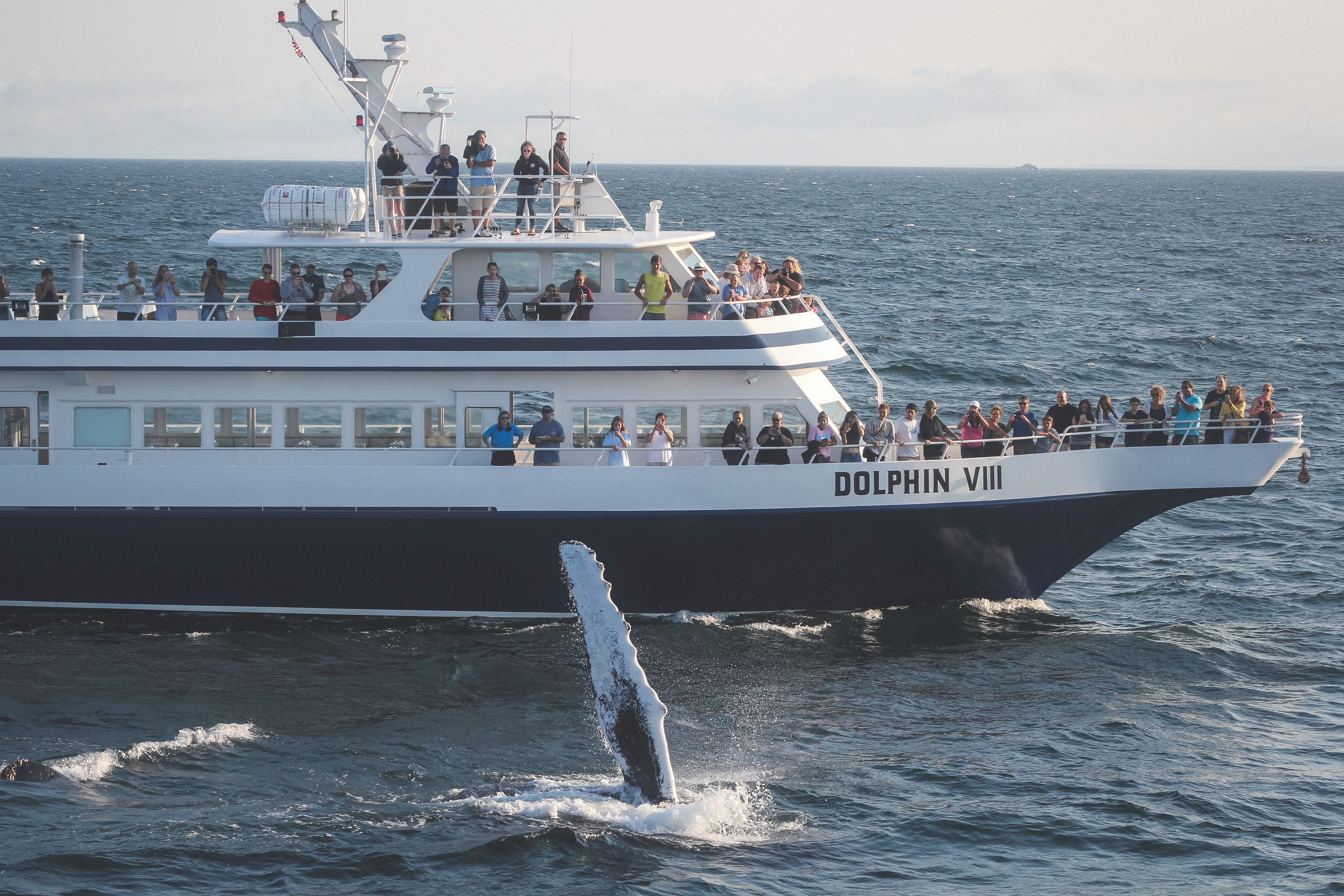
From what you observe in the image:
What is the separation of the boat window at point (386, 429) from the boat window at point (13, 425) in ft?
15.0

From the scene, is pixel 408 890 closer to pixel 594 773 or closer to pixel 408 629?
pixel 594 773

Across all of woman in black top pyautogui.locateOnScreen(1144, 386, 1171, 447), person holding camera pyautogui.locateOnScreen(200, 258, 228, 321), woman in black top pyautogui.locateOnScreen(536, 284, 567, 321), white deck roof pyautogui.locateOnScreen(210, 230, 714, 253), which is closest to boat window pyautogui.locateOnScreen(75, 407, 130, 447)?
person holding camera pyautogui.locateOnScreen(200, 258, 228, 321)

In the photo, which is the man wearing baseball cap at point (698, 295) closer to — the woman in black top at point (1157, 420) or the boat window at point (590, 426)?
the boat window at point (590, 426)

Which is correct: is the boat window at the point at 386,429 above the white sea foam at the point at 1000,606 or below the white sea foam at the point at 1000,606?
above

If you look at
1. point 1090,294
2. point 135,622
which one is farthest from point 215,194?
point 135,622

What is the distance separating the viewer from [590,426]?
19.0 metres

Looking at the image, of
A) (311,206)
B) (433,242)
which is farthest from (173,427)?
(433,242)

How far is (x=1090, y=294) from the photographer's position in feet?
193

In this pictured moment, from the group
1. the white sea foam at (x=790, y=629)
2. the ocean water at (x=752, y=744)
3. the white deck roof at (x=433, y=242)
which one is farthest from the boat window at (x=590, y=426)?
the white sea foam at (x=790, y=629)

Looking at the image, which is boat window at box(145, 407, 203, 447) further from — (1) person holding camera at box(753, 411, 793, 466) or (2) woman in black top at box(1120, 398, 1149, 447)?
(2) woman in black top at box(1120, 398, 1149, 447)

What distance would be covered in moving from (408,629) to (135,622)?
12.2ft

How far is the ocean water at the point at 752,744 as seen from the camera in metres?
12.9

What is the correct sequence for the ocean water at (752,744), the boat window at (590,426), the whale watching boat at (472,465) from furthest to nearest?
the boat window at (590,426)
the whale watching boat at (472,465)
the ocean water at (752,744)

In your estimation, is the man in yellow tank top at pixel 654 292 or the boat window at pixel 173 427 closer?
the man in yellow tank top at pixel 654 292
